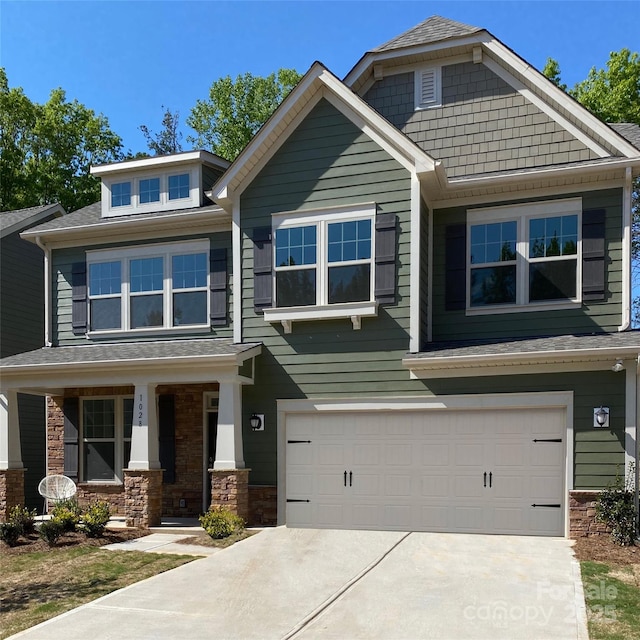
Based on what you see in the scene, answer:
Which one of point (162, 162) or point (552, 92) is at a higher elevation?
point (552, 92)

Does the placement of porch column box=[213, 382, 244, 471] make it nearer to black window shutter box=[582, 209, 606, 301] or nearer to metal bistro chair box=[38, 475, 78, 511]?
metal bistro chair box=[38, 475, 78, 511]

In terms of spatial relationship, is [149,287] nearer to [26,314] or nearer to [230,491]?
[230,491]

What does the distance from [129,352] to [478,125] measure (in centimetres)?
→ 784

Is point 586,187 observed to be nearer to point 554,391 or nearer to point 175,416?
point 554,391

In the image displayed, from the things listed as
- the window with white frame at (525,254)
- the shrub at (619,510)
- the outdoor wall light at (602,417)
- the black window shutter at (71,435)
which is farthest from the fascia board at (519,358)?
the black window shutter at (71,435)

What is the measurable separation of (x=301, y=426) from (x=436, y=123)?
6.26 metres

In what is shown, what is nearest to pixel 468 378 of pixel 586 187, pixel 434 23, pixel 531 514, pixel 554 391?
pixel 554 391

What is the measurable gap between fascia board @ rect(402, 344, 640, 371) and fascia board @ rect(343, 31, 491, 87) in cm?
581

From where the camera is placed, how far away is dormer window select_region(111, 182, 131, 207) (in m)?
15.4

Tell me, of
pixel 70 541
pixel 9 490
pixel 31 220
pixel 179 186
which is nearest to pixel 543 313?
pixel 179 186

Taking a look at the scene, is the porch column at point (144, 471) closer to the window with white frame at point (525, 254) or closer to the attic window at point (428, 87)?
the window with white frame at point (525, 254)

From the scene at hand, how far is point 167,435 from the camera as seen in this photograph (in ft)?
47.3

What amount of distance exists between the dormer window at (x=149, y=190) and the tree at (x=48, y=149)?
15.1 metres

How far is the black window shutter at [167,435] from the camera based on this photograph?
47.1 feet
